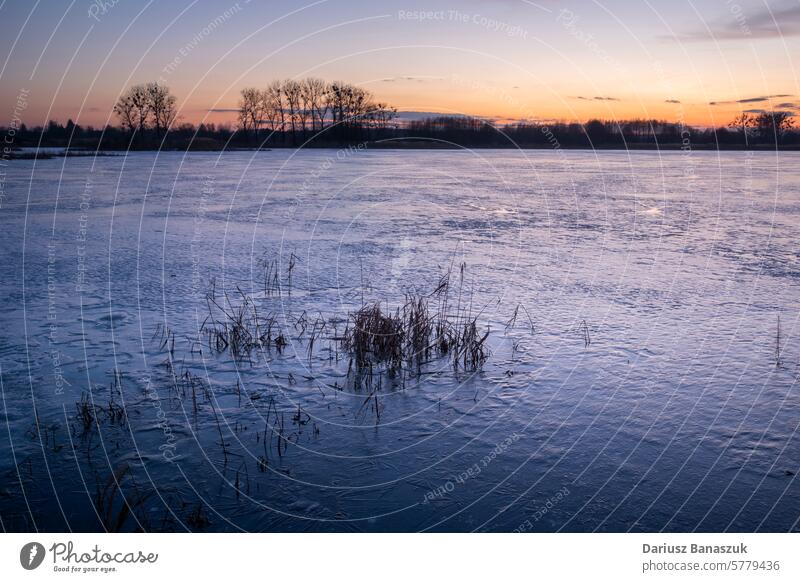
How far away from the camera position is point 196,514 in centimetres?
533

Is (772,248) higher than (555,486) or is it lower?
higher

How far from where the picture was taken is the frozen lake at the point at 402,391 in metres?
5.59

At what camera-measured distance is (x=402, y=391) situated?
319 inches

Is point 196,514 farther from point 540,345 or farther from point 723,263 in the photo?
point 723,263

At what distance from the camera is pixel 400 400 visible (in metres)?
7.83

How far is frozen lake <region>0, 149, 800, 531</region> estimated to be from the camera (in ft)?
18.4

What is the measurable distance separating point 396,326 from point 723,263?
9829 millimetres

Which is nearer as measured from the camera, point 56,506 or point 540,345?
point 56,506
